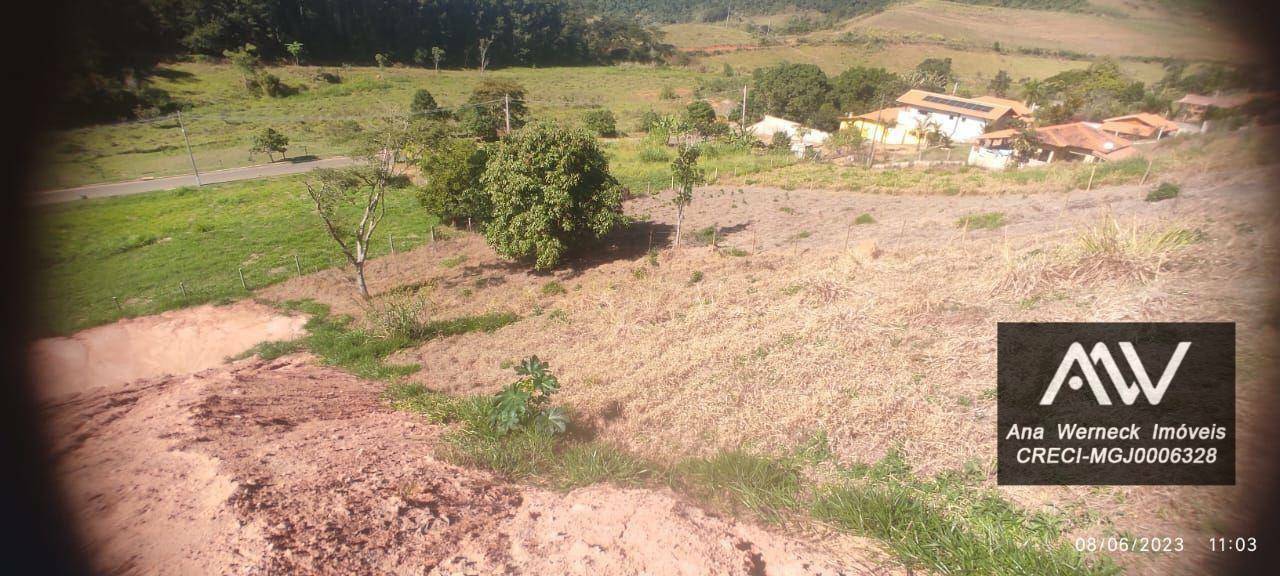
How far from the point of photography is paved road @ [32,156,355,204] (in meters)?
23.2

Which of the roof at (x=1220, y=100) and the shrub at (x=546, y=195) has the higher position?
the roof at (x=1220, y=100)

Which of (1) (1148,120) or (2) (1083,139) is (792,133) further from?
(1) (1148,120)

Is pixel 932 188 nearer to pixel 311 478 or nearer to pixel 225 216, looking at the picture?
pixel 311 478

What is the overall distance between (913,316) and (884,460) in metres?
3.87

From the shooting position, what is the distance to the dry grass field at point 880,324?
5.76 m

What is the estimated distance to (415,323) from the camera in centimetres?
1178

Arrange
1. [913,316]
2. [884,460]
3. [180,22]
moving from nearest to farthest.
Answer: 1. [884,460]
2. [913,316]
3. [180,22]

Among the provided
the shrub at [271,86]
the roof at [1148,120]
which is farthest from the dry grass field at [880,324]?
the shrub at [271,86]

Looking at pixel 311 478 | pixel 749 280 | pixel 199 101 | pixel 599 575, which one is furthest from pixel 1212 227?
pixel 199 101

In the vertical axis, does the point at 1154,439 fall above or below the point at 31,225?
above

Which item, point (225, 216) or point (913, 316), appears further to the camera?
point (225, 216)

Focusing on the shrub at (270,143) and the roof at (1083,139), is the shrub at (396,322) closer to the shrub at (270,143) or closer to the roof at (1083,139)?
the shrub at (270,143)

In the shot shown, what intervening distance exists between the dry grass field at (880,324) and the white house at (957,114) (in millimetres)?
22179

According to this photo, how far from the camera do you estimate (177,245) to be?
60.0ft
